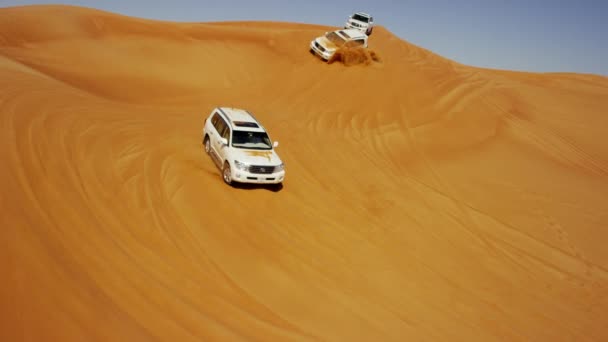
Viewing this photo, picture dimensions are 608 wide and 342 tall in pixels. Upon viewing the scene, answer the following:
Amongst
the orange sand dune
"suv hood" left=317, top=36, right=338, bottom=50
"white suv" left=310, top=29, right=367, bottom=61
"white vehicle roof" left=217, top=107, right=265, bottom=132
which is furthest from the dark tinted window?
"suv hood" left=317, top=36, right=338, bottom=50

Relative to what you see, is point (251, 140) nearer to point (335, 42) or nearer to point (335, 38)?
point (335, 42)

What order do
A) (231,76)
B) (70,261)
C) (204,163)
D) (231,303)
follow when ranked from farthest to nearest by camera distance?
(231,76) → (204,163) → (231,303) → (70,261)

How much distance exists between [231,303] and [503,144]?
13616 millimetres

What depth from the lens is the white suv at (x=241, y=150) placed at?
11023 millimetres

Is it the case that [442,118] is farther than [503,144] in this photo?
Yes

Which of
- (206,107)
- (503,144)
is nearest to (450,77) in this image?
(503,144)

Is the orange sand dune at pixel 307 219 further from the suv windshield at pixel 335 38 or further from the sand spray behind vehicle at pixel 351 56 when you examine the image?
the suv windshield at pixel 335 38

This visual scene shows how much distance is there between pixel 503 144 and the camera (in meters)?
16.6

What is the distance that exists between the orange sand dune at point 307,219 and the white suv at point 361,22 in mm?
11633

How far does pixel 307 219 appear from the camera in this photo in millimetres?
10438

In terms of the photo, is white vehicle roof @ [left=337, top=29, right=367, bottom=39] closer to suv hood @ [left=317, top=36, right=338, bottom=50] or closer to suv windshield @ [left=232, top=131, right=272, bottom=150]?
suv hood @ [left=317, top=36, right=338, bottom=50]

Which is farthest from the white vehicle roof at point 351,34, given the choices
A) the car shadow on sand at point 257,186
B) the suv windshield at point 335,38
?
the car shadow on sand at point 257,186

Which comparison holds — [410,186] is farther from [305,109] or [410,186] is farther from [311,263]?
[305,109]

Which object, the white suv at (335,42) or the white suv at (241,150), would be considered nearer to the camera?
the white suv at (241,150)
